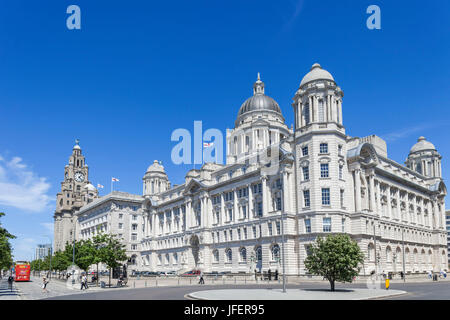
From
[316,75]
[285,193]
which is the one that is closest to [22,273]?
[285,193]

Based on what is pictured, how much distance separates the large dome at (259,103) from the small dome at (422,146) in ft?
118

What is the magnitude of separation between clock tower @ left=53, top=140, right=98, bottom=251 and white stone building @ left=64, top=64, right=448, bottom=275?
67912mm

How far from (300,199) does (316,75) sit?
70.6 ft

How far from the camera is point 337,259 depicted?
124 feet

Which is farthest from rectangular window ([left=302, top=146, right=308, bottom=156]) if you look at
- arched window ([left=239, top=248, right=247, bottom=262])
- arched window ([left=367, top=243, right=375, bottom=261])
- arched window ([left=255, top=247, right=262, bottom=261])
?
arched window ([left=239, top=248, right=247, bottom=262])

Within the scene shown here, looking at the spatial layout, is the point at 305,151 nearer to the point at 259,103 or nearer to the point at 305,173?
the point at 305,173

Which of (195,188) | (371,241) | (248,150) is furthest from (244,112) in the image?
(371,241)

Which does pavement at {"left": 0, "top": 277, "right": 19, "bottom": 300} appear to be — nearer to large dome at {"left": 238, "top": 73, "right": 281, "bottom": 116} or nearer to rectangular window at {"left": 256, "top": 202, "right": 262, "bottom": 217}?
rectangular window at {"left": 256, "top": 202, "right": 262, "bottom": 217}

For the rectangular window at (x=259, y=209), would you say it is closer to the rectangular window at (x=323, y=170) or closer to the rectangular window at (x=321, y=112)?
the rectangular window at (x=323, y=170)

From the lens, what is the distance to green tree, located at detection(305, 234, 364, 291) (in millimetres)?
37750

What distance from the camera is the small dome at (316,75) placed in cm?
7456

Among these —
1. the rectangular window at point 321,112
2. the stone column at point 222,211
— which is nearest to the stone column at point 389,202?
the rectangular window at point 321,112

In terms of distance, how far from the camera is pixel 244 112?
114 metres
